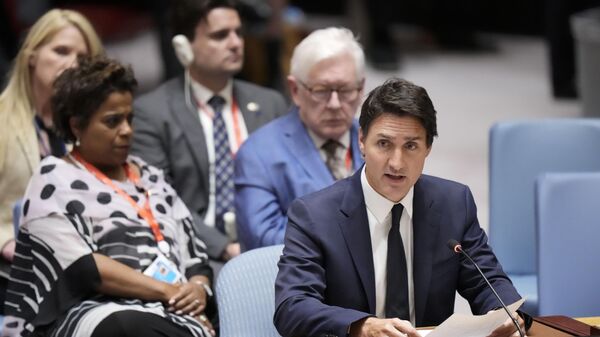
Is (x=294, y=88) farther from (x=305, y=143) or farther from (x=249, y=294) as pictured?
(x=249, y=294)

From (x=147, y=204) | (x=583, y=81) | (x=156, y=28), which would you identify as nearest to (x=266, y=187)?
(x=147, y=204)

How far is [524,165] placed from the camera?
421 centimetres

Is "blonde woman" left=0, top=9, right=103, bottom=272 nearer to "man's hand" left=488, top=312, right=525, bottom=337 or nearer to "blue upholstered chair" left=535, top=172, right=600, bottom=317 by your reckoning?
"blue upholstered chair" left=535, top=172, right=600, bottom=317

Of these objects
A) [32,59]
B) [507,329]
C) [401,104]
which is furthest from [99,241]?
[507,329]

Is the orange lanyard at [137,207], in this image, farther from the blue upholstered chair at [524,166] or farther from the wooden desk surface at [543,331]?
the wooden desk surface at [543,331]

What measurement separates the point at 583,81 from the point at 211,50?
360 cm

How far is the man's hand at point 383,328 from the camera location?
2.66 metres

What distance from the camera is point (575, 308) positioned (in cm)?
360

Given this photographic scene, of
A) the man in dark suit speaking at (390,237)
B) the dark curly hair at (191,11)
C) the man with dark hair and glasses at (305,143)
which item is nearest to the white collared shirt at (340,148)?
the man with dark hair and glasses at (305,143)

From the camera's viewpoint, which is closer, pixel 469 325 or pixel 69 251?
pixel 469 325

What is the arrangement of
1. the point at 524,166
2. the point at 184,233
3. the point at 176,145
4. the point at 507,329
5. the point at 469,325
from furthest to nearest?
the point at 176,145, the point at 524,166, the point at 184,233, the point at 507,329, the point at 469,325

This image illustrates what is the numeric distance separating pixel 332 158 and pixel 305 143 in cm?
11

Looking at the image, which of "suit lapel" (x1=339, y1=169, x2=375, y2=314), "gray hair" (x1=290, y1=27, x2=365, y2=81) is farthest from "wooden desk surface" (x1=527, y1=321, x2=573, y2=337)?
"gray hair" (x1=290, y1=27, x2=365, y2=81)

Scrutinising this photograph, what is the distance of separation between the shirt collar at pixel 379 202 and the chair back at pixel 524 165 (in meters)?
1.23
